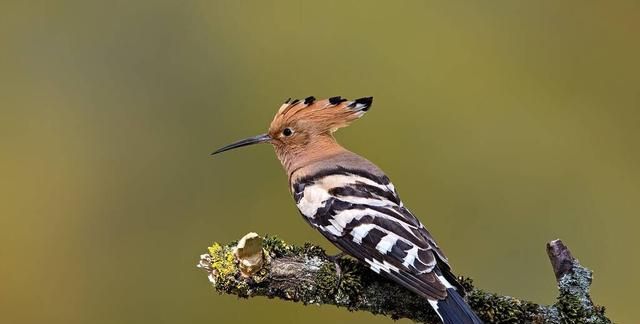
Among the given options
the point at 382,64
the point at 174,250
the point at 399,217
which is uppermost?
the point at 382,64

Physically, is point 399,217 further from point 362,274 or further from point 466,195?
point 466,195

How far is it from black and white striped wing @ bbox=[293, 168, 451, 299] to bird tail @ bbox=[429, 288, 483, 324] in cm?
1

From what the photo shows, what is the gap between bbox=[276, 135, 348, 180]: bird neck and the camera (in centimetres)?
206

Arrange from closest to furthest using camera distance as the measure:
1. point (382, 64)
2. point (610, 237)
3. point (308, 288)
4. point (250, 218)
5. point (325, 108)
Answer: point (308, 288)
point (325, 108)
point (250, 218)
point (610, 237)
point (382, 64)

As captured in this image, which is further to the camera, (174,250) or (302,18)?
(302,18)

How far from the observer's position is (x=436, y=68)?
3516 millimetres

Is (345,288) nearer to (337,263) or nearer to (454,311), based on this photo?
(337,263)

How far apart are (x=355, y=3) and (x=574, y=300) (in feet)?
7.24

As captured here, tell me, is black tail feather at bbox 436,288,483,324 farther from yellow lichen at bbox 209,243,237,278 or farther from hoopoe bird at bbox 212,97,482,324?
yellow lichen at bbox 209,243,237,278

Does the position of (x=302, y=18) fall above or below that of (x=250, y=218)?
above

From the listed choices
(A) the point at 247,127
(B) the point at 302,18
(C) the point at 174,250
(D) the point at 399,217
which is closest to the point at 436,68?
(B) the point at 302,18

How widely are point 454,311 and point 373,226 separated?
247 mm

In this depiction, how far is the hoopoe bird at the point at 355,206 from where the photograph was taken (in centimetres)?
161

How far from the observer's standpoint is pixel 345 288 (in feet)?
5.42
